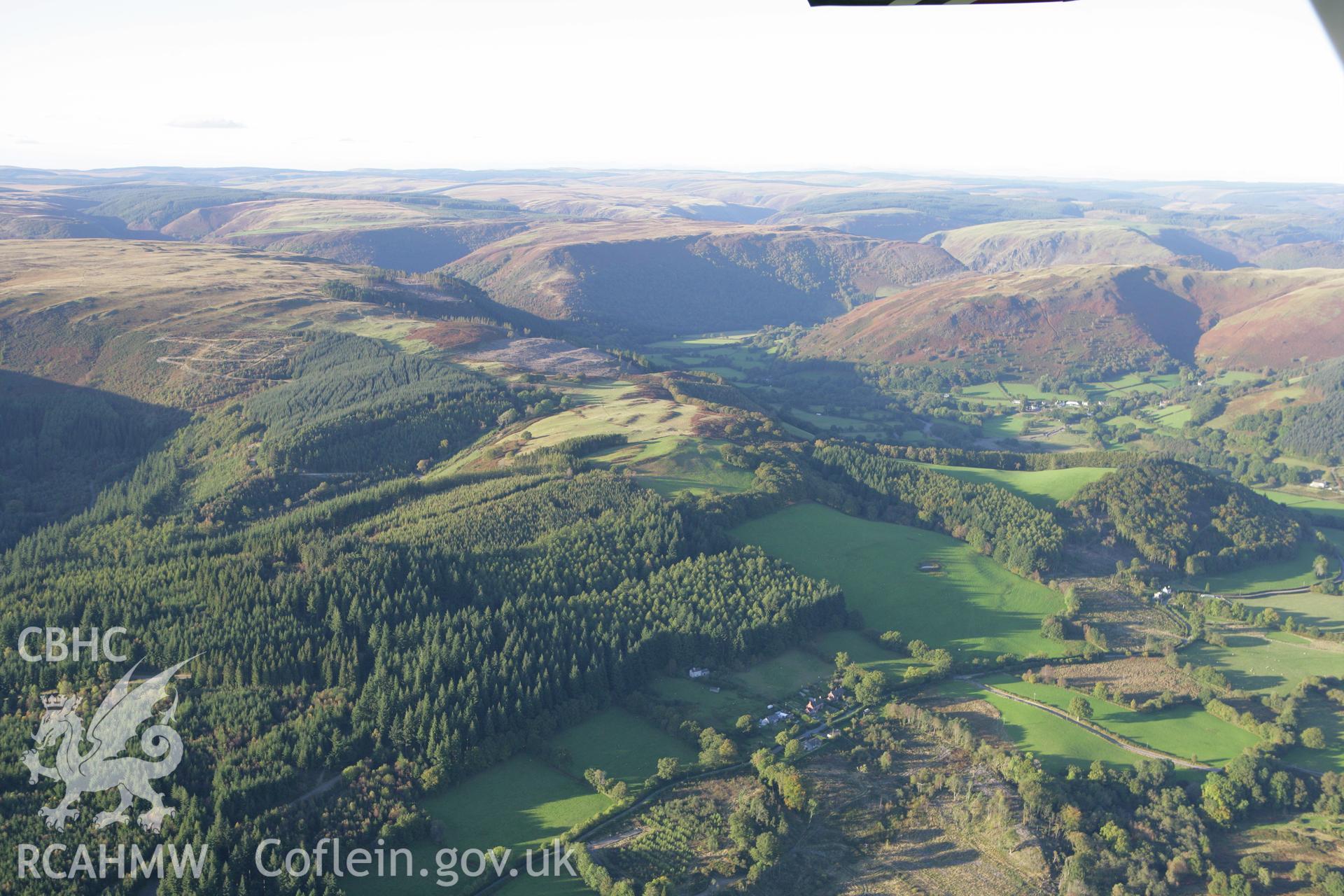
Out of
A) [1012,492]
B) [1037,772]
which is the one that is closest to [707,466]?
[1012,492]

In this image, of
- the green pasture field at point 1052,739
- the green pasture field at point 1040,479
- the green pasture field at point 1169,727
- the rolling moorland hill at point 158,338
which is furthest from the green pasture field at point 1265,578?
Answer: the rolling moorland hill at point 158,338

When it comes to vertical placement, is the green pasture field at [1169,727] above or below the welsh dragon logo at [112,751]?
below

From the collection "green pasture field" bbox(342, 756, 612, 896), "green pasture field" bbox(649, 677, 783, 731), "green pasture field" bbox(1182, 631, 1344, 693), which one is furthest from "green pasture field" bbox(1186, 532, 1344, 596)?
"green pasture field" bbox(342, 756, 612, 896)

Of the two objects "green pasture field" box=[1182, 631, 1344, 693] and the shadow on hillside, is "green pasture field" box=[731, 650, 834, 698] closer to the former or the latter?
"green pasture field" box=[1182, 631, 1344, 693]

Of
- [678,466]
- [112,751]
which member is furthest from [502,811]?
[678,466]

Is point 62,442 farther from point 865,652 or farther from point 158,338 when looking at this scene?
point 865,652

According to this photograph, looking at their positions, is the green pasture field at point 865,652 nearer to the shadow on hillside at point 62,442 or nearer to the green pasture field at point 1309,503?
the green pasture field at point 1309,503

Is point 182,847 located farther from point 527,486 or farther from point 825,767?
point 527,486
